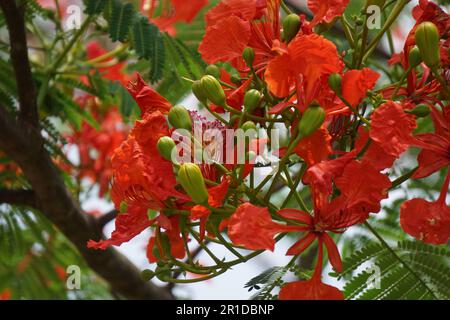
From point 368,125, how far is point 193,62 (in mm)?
1023

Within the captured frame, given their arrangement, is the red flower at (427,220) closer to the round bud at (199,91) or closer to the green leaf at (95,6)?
the round bud at (199,91)

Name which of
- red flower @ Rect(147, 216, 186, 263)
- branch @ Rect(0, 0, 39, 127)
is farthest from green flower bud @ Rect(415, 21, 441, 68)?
branch @ Rect(0, 0, 39, 127)

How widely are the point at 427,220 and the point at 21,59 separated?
123 centimetres

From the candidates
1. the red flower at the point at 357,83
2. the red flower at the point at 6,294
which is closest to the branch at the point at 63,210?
the red flower at the point at 6,294

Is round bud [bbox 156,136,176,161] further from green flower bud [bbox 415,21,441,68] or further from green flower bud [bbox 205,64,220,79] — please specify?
green flower bud [bbox 415,21,441,68]

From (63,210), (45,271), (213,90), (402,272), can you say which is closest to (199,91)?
→ (213,90)

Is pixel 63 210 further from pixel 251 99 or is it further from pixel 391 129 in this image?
pixel 391 129

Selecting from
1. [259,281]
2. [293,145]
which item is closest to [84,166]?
[259,281]

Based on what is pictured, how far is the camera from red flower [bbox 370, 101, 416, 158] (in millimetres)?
1475

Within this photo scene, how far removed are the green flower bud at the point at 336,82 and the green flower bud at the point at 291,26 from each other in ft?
0.52

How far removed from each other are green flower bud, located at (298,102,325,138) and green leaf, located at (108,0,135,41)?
92 cm

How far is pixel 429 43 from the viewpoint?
154 cm
